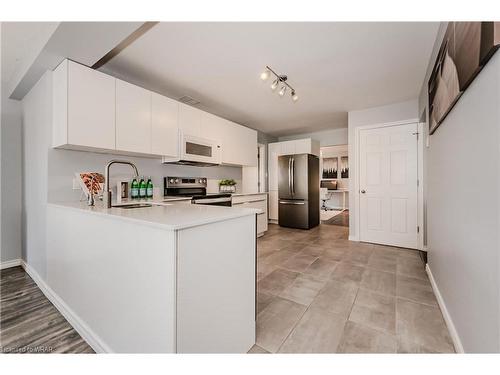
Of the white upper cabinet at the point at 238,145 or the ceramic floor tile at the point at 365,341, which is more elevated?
the white upper cabinet at the point at 238,145

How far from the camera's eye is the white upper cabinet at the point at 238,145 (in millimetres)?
3805

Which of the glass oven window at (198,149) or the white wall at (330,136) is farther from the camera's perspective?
the white wall at (330,136)

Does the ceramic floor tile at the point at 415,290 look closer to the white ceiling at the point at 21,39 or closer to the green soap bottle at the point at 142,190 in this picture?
the green soap bottle at the point at 142,190

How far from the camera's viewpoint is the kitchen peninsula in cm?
95

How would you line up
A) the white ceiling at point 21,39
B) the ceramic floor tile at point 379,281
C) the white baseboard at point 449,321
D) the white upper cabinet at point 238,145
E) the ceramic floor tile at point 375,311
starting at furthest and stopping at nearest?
the white upper cabinet at point 238,145 → the ceramic floor tile at point 379,281 → the white ceiling at point 21,39 → the ceramic floor tile at point 375,311 → the white baseboard at point 449,321

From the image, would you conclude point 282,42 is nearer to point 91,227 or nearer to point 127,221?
point 127,221

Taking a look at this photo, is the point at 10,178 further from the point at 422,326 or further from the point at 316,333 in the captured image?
the point at 422,326

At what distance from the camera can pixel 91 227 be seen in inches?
55.2

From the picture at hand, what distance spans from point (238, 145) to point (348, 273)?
108 inches

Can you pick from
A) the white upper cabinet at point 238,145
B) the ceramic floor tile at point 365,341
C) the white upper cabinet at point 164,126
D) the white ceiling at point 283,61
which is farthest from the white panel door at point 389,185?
the white upper cabinet at point 164,126

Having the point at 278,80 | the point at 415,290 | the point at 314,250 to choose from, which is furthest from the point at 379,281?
the point at 278,80

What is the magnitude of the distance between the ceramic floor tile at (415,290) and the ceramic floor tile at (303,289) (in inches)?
28.2

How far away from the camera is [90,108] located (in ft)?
6.71
